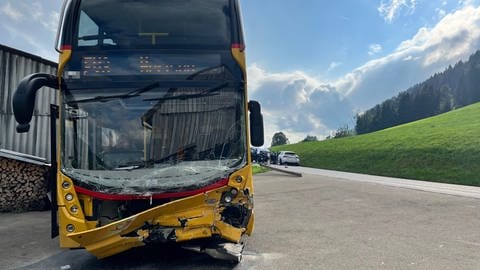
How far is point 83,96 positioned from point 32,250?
11.5ft

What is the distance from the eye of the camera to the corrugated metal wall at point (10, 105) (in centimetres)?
1218

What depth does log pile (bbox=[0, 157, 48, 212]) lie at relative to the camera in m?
11.1

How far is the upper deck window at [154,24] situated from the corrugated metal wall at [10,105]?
25.9 feet

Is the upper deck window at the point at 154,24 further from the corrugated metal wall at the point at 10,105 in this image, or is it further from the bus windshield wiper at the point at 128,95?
the corrugated metal wall at the point at 10,105

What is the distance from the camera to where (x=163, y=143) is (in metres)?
5.48

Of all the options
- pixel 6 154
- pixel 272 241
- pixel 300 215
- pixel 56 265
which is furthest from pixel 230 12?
pixel 6 154

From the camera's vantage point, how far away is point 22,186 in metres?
11.4

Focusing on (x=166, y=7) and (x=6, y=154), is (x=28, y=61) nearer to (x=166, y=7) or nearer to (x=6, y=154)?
(x=6, y=154)

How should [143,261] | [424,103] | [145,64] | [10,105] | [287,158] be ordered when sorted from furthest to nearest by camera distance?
[424,103] < [287,158] < [10,105] < [143,261] < [145,64]

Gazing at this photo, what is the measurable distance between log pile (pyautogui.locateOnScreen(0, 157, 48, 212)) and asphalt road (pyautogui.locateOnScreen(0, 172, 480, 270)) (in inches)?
20.2

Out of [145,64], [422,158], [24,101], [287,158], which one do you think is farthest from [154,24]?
[287,158]

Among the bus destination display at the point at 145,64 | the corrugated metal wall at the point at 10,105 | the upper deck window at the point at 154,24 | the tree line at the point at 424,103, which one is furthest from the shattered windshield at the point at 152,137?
the tree line at the point at 424,103

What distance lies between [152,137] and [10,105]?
9209mm

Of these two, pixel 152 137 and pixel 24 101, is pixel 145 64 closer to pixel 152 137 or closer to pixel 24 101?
pixel 152 137
